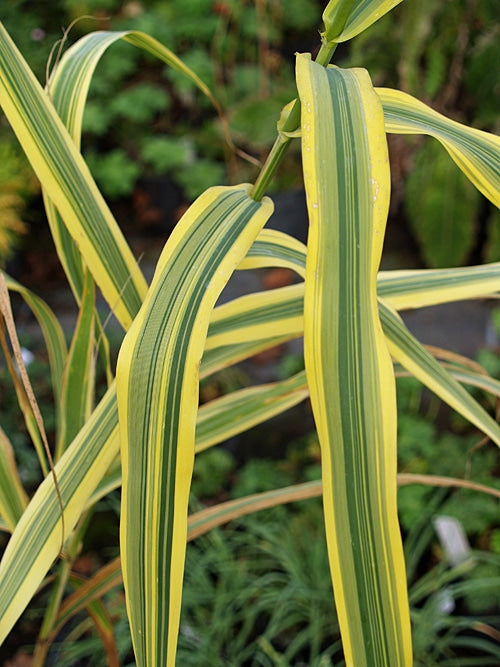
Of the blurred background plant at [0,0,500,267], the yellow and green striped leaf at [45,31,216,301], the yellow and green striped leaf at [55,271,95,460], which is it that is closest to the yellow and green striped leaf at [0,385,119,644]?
the yellow and green striped leaf at [55,271,95,460]

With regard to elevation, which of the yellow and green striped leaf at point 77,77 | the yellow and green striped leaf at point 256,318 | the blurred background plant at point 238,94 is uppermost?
the blurred background plant at point 238,94

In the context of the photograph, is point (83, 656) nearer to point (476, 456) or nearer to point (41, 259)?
point (476, 456)

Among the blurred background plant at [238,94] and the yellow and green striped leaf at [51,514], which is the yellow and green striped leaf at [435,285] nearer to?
the yellow and green striped leaf at [51,514]

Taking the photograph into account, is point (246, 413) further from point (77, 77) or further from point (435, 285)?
point (77, 77)

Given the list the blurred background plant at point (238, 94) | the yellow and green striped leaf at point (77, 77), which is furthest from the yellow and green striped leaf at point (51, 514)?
the blurred background plant at point (238, 94)

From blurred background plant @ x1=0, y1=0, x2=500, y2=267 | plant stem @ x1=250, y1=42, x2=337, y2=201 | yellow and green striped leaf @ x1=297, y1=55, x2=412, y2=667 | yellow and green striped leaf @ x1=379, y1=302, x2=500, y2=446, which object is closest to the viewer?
yellow and green striped leaf @ x1=297, y1=55, x2=412, y2=667

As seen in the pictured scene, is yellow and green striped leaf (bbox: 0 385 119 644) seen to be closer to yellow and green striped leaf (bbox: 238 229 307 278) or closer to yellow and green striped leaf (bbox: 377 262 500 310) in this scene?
yellow and green striped leaf (bbox: 238 229 307 278)

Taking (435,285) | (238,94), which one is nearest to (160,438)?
(435,285)
